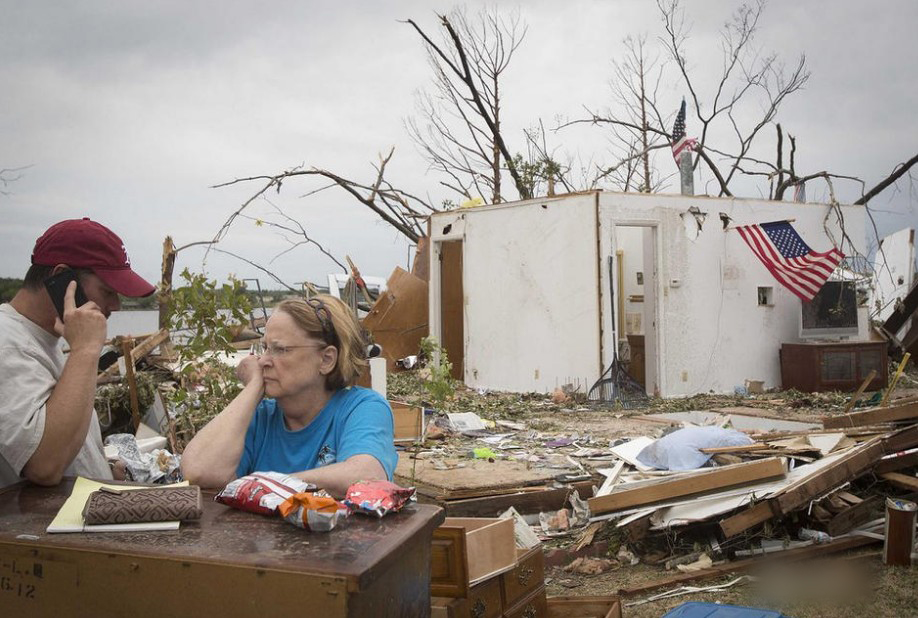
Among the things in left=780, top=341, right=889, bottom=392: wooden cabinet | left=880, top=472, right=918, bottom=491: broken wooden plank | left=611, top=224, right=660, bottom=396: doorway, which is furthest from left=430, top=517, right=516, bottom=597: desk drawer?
left=780, top=341, right=889, bottom=392: wooden cabinet

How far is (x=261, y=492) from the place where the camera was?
195 cm

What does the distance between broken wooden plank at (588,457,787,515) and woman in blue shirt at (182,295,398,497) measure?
3.12m

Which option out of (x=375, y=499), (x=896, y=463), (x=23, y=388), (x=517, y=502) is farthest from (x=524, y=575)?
(x=896, y=463)

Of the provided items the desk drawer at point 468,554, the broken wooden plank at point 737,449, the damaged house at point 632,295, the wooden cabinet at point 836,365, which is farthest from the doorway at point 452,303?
the desk drawer at point 468,554

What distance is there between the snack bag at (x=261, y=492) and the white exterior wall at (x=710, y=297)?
11085 mm

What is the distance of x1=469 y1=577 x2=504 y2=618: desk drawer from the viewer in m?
3.06

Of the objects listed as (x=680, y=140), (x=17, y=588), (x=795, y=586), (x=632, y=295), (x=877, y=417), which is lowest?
(x=795, y=586)

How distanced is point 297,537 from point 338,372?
1152 mm

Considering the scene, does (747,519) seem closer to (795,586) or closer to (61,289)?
(795,586)

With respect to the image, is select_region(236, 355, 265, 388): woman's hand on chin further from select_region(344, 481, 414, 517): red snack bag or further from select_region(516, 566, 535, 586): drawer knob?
select_region(516, 566, 535, 586): drawer knob

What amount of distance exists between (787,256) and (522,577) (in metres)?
10.4

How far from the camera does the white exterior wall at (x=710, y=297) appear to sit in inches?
509

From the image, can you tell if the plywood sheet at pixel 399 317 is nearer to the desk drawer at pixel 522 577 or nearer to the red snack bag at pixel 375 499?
the desk drawer at pixel 522 577

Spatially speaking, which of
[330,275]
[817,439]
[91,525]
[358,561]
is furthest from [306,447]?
[330,275]
